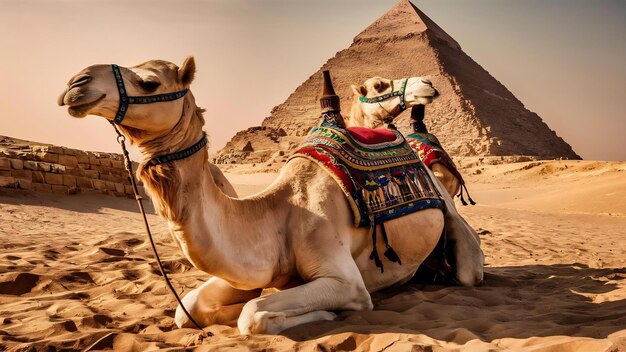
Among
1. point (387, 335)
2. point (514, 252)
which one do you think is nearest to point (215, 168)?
point (387, 335)

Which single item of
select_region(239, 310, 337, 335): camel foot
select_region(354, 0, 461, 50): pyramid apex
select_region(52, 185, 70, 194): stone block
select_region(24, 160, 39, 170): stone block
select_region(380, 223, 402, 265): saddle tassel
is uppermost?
select_region(354, 0, 461, 50): pyramid apex

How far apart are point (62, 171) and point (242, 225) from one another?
1035 centimetres

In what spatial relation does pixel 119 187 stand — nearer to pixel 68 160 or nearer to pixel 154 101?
pixel 68 160

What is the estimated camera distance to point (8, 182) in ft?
35.6

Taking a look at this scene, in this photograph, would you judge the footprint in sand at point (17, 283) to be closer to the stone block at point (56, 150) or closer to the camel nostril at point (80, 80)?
the camel nostril at point (80, 80)

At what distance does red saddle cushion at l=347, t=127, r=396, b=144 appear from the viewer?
337 centimetres

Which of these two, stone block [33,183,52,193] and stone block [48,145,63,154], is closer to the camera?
stone block [33,183,52,193]

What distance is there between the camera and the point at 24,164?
11391mm

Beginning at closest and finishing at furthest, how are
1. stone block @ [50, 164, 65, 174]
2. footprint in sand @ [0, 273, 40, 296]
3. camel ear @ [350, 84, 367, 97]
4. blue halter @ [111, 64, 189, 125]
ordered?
blue halter @ [111, 64, 189, 125] → footprint in sand @ [0, 273, 40, 296] → camel ear @ [350, 84, 367, 97] → stone block @ [50, 164, 65, 174]

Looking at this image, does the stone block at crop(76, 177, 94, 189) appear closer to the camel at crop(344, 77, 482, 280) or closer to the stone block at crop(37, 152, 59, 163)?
the stone block at crop(37, 152, 59, 163)

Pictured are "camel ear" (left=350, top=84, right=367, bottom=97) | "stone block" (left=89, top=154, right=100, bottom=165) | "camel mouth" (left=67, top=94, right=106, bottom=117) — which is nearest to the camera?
"camel mouth" (left=67, top=94, right=106, bottom=117)

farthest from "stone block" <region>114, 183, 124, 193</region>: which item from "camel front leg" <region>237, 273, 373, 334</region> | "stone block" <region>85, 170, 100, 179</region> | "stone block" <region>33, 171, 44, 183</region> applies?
"camel front leg" <region>237, 273, 373, 334</region>

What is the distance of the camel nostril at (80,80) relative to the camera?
2.00 meters

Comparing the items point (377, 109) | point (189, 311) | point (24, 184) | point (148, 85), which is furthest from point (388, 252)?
point (24, 184)
